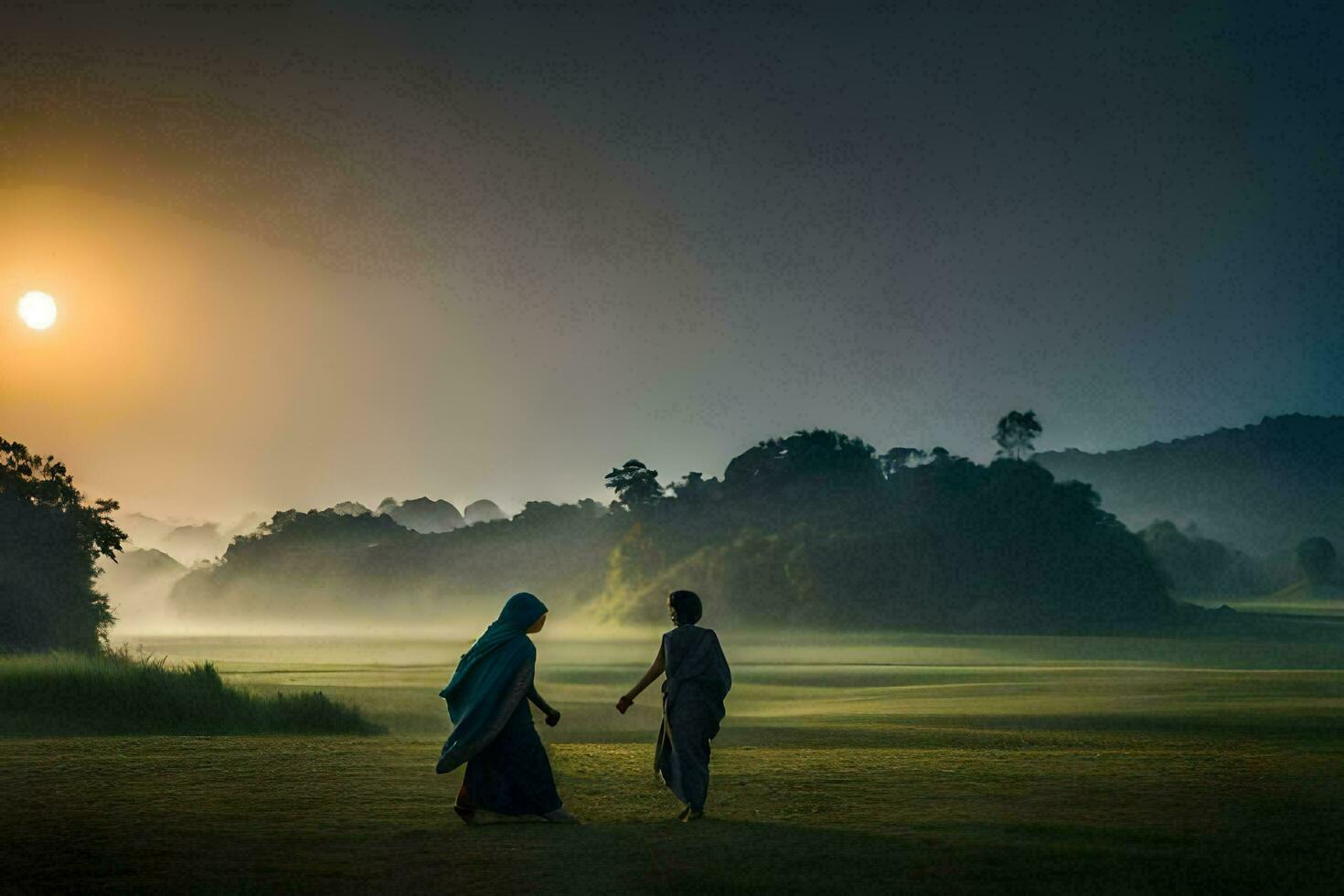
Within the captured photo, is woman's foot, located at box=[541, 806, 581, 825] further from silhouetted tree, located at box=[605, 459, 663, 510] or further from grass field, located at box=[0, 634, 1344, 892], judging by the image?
silhouetted tree, located at box=[605, 459, 663, 510]

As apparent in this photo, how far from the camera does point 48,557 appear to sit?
137 feet

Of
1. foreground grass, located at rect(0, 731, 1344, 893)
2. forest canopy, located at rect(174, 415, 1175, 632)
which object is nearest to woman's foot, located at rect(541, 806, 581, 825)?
foreground grass, located at rect(0, 731, 1344, 893)

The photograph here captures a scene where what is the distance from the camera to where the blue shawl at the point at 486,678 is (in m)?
12.4

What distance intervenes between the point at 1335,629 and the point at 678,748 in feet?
451

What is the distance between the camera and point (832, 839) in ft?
37.4

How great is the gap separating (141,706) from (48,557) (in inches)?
693

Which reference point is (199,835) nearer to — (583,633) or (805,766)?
(805,766)

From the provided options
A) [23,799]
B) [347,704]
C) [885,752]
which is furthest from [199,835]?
[347,704]

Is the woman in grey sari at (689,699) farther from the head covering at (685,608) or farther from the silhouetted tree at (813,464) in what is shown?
the silhouetted tree at (813,464)

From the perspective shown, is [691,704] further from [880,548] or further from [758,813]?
[880,548]

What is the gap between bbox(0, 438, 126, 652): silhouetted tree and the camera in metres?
39.8

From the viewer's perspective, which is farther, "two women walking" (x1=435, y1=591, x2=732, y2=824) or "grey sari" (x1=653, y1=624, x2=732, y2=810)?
"grey sari" (x1=653, y1=624, x2=732, y2=810)

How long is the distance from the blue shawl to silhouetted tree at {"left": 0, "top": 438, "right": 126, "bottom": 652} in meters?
31.0

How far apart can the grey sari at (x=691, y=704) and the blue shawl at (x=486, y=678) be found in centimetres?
143
